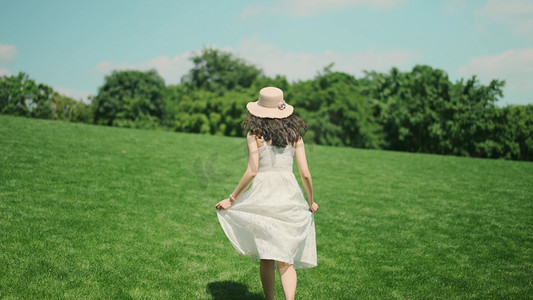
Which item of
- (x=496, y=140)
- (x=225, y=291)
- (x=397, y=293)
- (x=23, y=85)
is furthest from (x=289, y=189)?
(x=23, y=85)

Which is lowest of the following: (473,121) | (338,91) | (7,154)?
(7,154)

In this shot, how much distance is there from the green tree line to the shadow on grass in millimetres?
22857

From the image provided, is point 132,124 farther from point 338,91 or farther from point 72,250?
point 72,250

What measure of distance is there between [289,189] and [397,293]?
98.7 inches

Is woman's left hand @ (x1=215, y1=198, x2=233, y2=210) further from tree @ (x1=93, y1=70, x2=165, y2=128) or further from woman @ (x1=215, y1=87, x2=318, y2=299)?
tree @ (x1=93, y1=70, x2=165, y2=128)

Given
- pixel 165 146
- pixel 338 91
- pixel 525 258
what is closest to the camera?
pixel 525 258

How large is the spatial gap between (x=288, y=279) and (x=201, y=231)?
12.6ft

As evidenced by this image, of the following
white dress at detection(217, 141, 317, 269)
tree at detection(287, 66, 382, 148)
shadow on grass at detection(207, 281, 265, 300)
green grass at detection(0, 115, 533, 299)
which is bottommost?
shadow on grass at detection(207, 281, 265, 300)

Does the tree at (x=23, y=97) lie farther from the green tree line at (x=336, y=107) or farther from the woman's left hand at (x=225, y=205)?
the woman's left hand at (x=225, y=205)

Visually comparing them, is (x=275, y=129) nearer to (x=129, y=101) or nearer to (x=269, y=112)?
(x=269, y=112)

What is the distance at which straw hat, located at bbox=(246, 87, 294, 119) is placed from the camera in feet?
12.1

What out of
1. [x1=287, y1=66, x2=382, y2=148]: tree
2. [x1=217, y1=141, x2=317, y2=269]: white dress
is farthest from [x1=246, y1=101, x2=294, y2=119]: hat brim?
[x1=287, y1=66, x2=382, y2=148]: tree

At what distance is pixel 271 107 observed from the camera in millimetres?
3752

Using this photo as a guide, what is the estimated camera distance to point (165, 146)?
53.1 feet
